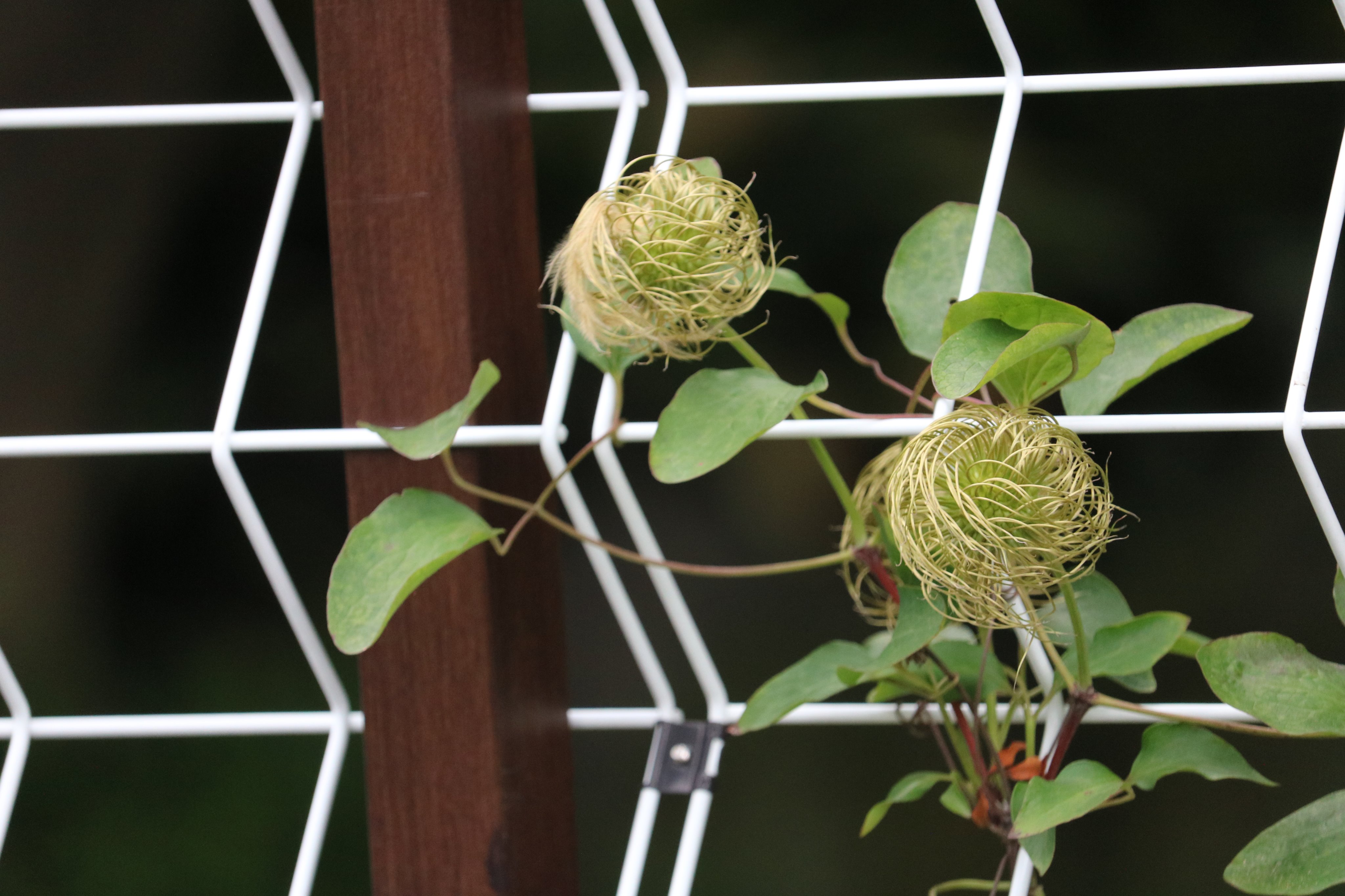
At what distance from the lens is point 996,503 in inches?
12.6

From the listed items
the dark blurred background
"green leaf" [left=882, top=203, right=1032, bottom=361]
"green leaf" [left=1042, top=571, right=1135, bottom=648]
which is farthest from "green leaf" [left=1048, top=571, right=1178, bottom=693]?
the dark blurred background

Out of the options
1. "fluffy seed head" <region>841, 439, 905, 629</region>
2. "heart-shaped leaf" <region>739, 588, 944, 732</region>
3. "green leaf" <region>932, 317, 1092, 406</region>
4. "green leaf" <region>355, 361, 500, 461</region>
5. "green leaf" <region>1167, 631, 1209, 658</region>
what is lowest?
"green leaf" <region>1167, 631, 1209, 658</region>

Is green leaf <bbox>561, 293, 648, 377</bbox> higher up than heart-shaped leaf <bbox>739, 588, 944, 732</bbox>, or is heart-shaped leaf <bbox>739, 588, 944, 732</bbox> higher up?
green leaf <bbox>561, 293, 648, 377</bbox>

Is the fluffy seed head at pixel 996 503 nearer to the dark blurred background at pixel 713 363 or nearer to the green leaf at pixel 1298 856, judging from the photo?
the green leaf at pixel 1298 856

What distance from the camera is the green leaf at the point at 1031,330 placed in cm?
31

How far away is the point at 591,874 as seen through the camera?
3.48 feet

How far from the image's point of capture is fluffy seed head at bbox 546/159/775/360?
366mm

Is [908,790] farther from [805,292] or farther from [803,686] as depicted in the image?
[805,292]

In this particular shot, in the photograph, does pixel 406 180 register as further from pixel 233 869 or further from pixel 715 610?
pixel 233 869

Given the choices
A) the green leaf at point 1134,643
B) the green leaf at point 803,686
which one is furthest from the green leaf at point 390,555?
the green leaf at point 1134,643

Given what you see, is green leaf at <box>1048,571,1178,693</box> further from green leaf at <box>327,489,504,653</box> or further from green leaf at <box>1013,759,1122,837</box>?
green leaf at <box>327,489,504,653</box>

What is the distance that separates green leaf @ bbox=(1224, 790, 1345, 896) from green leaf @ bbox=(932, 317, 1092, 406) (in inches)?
7.4

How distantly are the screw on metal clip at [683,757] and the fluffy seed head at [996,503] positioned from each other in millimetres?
178

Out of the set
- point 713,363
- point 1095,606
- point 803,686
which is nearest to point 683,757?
point 803,686
